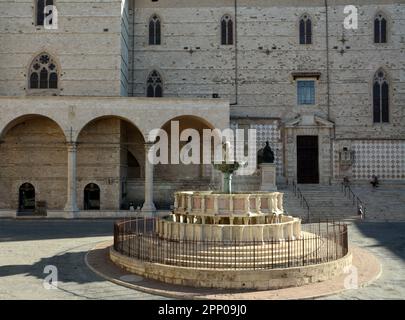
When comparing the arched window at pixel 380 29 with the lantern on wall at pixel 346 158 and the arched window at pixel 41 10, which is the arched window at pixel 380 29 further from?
the arched window at pixel 41 10

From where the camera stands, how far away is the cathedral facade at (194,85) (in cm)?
2473

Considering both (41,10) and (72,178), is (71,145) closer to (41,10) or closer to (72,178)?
(72,178)

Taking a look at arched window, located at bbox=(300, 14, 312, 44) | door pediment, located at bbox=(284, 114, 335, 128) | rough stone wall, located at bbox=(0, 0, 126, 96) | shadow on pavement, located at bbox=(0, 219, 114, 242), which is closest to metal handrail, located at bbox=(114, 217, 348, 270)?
shadow on pavement, located at bbox=(0, 219, 114, 242)

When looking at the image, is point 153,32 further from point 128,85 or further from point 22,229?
point 22,229

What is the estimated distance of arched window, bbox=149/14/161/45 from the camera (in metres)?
28.5

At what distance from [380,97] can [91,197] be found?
61.9ft

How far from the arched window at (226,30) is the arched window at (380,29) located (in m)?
9.23

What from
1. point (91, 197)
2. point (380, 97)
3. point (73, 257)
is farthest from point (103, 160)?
point (380, 97)

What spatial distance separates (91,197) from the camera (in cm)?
2508

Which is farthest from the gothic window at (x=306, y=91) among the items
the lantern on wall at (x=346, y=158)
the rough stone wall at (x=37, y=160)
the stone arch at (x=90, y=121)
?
the rough stone wall at (x=37, y=160)

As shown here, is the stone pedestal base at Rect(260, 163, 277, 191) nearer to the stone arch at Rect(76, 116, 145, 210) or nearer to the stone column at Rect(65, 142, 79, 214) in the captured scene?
the stone arch at Rect(76, 116, 145, 210)

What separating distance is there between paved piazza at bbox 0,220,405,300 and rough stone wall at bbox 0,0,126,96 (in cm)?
853

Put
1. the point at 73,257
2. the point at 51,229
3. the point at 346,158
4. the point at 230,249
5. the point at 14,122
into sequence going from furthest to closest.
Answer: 1. the point at 346,158
2. the point at 14,122
3. the point at 51,229
4. the point at 73,257
5. the point at 230,249

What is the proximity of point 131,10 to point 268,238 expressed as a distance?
21.7 m
